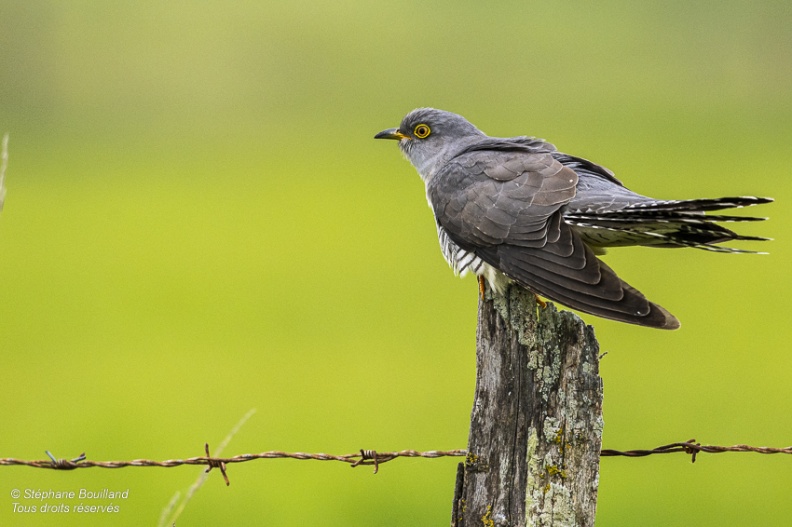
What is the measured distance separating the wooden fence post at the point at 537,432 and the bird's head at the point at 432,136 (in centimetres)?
249

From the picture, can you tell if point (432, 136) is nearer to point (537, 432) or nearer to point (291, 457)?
point (291, 457)

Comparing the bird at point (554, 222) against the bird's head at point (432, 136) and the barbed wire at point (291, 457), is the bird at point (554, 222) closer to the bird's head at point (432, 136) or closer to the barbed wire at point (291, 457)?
the bird's head at point (432, 136)

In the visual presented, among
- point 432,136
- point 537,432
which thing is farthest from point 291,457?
point 432,136

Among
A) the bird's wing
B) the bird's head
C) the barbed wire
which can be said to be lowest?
the barbed wire

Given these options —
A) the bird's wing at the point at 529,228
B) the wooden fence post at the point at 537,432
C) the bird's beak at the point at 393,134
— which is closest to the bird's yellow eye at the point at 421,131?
the bird's beak at the point at 393,134

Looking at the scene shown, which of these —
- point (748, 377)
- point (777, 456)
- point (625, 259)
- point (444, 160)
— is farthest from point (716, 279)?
point (444, 160)

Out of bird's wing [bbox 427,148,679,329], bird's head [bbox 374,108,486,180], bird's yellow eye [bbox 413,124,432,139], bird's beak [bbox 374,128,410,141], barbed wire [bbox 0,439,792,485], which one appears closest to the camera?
barbed wire [bbox 0,439,792,485]

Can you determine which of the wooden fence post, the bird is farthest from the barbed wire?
the bird

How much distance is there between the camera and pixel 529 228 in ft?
13.8

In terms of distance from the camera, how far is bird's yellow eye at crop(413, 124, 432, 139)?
18.8 ft

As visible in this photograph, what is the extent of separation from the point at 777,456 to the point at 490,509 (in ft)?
23.9

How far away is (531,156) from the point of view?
15.2 feet

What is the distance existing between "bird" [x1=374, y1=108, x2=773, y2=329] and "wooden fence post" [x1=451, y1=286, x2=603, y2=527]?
44cm

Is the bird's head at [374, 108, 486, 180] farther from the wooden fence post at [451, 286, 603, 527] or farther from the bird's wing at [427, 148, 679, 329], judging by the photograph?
the wooden fence post at [451, 286, 603, 527]
